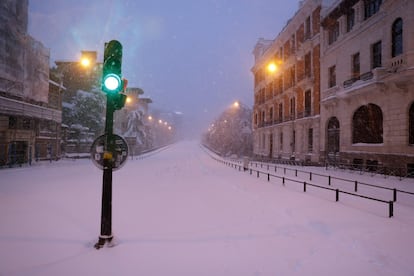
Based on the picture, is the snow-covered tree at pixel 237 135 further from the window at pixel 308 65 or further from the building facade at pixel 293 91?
the window at pixel 308 65

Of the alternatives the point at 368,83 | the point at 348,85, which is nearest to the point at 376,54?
the point at 348,85

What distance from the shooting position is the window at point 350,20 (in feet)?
79.7

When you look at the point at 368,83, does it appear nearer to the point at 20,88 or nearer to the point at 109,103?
the point at 109,103

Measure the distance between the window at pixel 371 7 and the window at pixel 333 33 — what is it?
4.42 metres

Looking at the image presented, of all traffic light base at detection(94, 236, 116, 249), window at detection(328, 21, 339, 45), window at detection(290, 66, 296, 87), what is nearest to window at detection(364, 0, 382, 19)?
window at detection(328, 21, 339, 45)

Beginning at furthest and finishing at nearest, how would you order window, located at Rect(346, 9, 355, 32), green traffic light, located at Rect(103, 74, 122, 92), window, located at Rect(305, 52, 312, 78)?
1. window, located at Rect(305, 52, 312, 78)
2. window, located at Rect(346, 9, 355, 32)
3. green traffic light, located at Rect(103, 74, 122, 92)

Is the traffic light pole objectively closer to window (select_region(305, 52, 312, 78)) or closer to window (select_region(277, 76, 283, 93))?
window (select_region(305, 52, 312, 78))

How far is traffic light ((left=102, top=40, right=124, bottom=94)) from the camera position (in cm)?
491

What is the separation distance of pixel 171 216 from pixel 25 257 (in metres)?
3.59

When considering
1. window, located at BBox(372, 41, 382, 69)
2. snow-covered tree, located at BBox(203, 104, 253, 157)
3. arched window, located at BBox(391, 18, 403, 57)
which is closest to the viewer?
arched window, located at BBox(391, 18, 403, 57)

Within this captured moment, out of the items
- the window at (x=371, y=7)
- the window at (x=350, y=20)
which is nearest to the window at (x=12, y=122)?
the window at (x=350, y=20)

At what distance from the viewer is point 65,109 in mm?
43969

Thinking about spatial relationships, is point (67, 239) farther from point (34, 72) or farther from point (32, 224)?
point (34, 72)

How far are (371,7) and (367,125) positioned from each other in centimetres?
1008
